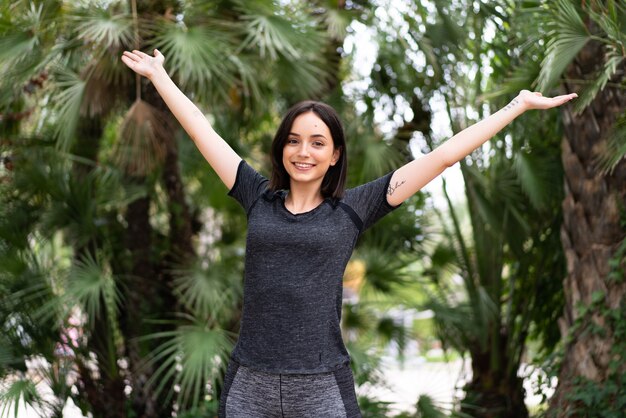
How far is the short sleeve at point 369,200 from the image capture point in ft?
8.02

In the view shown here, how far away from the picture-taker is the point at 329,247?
2.34 meters

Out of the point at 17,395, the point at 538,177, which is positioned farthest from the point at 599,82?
the point at 17,395

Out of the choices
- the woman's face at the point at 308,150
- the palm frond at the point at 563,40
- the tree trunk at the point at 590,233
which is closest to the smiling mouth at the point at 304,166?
the woman's face at the point at 308,150

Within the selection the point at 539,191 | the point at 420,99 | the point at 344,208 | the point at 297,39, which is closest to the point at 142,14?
the point at 297,39

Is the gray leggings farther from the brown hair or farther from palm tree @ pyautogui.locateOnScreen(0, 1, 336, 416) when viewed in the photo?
palm tree @ pyautogui.locateOnScreen(0, 1, 336, 416)

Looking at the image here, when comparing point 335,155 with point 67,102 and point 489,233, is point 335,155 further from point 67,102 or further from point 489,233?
point 489,233

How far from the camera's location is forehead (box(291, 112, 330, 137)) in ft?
8.09

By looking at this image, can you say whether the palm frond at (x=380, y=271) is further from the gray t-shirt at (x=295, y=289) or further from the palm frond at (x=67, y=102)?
the gray t-shirt at (x=295, y=289)

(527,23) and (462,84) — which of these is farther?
(462,84)

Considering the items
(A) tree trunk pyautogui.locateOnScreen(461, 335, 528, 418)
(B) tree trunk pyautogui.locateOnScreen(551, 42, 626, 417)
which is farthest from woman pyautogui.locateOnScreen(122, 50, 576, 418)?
(A) tree trunk pyautogui.locateOnScreen(461, 335, 528, 418)

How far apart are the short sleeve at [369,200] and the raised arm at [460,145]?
0.04 meters

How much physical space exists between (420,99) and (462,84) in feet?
1.35

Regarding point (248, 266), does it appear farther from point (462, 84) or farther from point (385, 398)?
point (462, 84)

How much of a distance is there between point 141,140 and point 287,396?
2.94 meters
